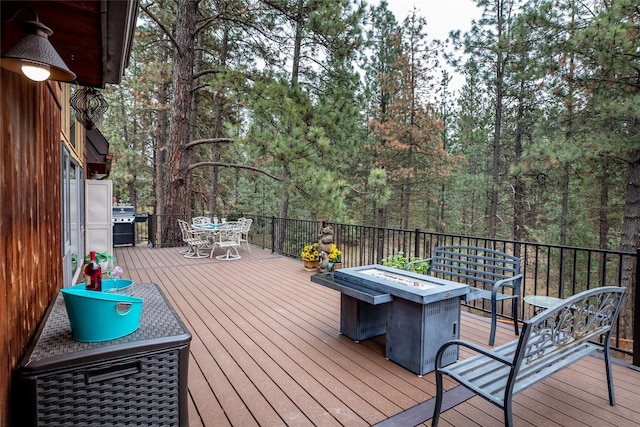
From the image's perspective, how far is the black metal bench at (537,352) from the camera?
1.57 metres

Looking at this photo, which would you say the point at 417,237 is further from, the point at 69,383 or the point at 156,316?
the point at 69,383

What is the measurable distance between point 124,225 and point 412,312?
852cm

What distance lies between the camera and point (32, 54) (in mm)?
1246

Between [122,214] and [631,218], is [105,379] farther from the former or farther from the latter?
[631,218]

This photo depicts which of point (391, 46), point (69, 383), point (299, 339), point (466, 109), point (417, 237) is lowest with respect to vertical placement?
point (299, 339)

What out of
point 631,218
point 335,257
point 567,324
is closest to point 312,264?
point 335,257

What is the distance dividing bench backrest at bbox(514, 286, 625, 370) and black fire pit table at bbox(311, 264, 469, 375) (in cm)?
74

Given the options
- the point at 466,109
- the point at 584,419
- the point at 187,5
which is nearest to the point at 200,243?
the point at 187,5

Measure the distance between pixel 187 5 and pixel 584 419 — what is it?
969cm

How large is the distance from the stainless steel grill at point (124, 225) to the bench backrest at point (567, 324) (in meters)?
9.05

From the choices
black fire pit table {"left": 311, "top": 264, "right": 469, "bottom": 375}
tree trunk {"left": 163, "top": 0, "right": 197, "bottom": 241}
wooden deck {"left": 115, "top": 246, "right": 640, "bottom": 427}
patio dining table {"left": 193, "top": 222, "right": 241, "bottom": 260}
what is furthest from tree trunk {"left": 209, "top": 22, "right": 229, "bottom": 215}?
black fire pit table {"left": 311, "top": 264, "right": 469, "bottom": 375}

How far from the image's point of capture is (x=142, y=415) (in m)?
1.52

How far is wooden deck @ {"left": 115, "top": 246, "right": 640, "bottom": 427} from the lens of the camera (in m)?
1.99

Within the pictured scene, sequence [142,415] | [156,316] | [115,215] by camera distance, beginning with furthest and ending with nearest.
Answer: [115,215]
[156,316]
[142,415]
